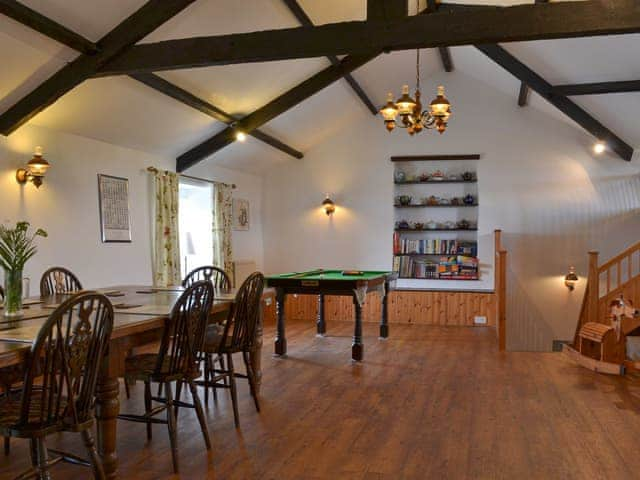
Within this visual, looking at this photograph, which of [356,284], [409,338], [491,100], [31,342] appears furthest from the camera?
[491,100]

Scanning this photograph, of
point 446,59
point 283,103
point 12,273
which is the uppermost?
point 446,59

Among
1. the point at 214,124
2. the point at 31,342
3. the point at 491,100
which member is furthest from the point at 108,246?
the point at 491,100

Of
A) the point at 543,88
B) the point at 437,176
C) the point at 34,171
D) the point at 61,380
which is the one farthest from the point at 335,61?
the point at 61,380

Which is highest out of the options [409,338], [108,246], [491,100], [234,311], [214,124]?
[491,100]

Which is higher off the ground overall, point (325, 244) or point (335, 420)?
point (325, 244)

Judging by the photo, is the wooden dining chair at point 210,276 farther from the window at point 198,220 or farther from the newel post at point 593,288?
the newel post at point 593,288

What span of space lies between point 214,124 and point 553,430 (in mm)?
5127

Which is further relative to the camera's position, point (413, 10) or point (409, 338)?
point (409, 338)

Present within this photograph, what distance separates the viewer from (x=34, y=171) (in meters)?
4.93

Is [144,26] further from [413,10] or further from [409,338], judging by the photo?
[409,338]

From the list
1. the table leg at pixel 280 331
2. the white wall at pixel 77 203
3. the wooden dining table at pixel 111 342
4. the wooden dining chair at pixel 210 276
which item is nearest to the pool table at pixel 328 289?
the table leg at pixel 280 331

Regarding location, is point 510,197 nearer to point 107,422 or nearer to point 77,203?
point 77,203

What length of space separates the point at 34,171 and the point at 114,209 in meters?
1.25

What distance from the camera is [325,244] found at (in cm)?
933
